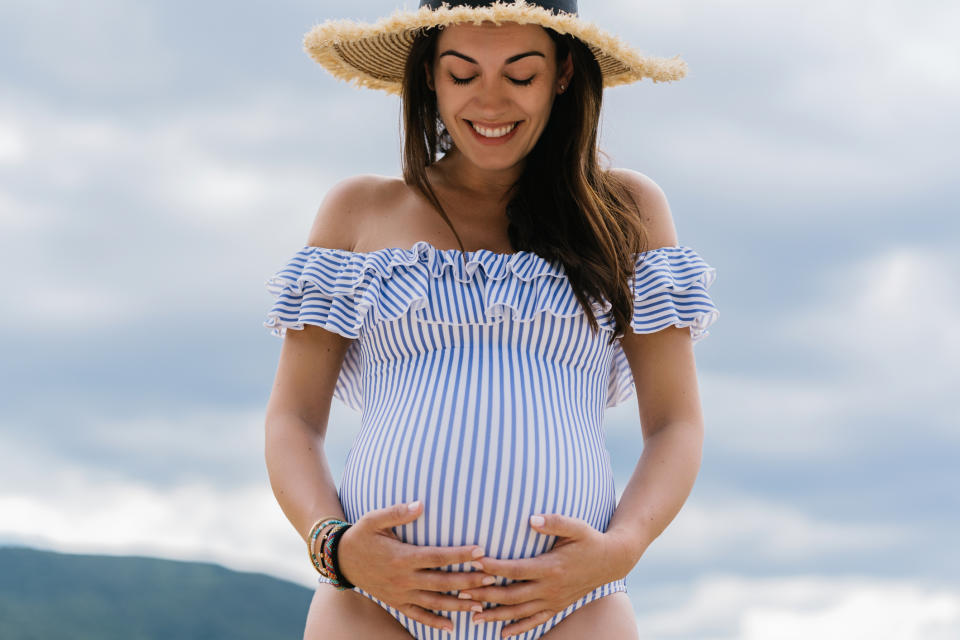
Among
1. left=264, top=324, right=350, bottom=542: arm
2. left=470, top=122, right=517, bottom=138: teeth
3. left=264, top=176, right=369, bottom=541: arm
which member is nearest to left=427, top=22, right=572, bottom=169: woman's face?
left=470, top=122, right=517, bottom=138: teeth

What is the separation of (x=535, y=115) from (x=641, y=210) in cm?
40

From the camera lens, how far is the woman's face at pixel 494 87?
2.54m

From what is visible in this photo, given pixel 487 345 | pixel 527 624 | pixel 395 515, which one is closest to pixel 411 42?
pixel 487 345

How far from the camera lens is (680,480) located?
8.38ft

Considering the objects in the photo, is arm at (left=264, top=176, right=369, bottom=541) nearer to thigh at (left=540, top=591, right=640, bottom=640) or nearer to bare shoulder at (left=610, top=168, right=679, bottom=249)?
thigh at (left=540, top=591, right=640, bottom=640)

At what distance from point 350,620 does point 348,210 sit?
103 centimetres

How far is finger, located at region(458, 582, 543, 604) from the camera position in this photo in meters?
2.24

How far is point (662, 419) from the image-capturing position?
8.68 ft

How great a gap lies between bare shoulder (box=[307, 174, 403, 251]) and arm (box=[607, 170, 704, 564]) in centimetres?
68

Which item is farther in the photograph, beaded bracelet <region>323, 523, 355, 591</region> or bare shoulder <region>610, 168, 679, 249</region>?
bare shoulder <region>610, 168, 679, 249</region>

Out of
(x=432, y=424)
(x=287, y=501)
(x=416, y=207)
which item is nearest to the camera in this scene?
(x=432, y=424)

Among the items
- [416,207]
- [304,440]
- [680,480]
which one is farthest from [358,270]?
[680,480]

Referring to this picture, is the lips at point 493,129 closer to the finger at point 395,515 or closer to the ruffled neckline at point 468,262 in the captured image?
the ruffled neckline at point 468,262

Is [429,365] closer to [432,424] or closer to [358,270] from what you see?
[432,424]
